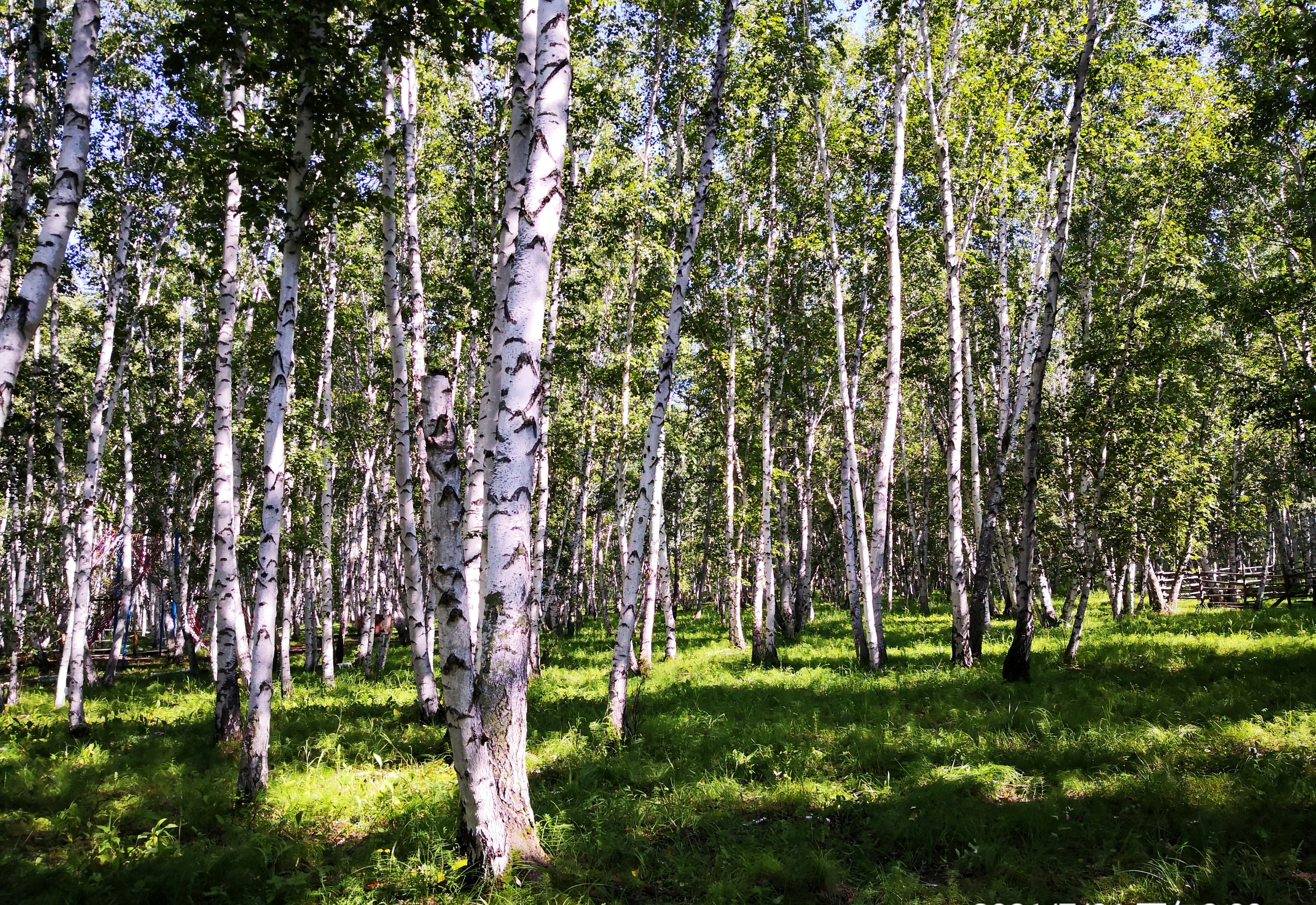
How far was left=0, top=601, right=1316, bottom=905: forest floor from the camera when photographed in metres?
4.96

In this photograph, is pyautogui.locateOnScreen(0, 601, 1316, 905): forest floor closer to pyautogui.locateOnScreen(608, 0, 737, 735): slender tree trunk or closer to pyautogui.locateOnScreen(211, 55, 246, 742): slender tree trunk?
pyautogui.locateOnScreen(608, 0, 737, 735): slender tree trunk

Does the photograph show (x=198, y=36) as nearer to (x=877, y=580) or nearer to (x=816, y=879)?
(x=816, y=879)

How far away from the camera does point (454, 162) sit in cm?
1669

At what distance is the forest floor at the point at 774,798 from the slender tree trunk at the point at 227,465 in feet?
4.48

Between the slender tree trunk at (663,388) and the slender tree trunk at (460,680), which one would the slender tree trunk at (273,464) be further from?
the slender tree trunk at (663,388)

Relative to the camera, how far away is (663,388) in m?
8.31

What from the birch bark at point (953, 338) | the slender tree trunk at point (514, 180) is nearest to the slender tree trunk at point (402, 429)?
the slender tree trunk at point (514, 180)

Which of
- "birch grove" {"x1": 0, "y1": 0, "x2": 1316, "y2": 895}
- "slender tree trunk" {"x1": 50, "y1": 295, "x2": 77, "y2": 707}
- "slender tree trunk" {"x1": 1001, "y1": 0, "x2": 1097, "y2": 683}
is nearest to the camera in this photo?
"birch grove" {"x1": 0, "y1": 0, "x2": 1316, "y2": 895}

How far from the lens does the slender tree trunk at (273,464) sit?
6.89m

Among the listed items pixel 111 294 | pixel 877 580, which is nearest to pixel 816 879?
pixel 877 580

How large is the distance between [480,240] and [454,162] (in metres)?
2.68

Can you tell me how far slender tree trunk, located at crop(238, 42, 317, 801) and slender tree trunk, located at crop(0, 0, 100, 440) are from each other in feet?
6.04

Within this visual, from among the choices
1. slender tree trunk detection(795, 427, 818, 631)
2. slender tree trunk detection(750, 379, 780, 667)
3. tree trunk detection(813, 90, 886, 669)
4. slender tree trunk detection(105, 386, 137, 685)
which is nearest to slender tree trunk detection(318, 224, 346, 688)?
slender tree trunk detection(105, 386, 137, 685)

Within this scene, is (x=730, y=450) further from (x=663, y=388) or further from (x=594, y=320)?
(x=663, y=388)
